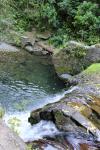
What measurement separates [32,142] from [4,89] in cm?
522

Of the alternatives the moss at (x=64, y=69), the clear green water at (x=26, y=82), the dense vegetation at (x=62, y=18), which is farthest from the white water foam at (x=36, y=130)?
the dense vegetation at (x=62, y=18)

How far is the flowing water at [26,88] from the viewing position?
10.1 meters

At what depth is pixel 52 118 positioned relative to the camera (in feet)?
33.0

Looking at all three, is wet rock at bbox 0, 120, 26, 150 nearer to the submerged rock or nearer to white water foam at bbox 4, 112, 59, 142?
white water foam at bbox 4, 112, 59, 142

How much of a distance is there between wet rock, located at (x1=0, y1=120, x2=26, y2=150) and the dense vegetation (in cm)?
1649

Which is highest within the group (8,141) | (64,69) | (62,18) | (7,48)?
(8,141)

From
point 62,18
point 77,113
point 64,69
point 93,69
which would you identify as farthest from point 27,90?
point 62,18

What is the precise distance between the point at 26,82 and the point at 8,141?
9.94m

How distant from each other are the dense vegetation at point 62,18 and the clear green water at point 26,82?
3694mm

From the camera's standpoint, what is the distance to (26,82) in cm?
1516

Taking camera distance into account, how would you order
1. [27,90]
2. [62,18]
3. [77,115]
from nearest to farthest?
[77,115] < [27,90] < [62,18]

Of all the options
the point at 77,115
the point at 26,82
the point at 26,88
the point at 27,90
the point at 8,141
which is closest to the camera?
the point at 8,141

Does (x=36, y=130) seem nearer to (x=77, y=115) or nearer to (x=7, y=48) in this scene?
(x=77, y=115)

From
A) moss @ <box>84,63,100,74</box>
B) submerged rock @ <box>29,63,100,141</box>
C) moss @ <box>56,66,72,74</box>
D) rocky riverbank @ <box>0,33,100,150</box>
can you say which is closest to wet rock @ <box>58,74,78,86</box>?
rocky riverbank @ <box>0,33,100,150</box>
